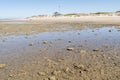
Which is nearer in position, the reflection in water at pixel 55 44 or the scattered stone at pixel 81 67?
the scattered stone at pixel 81 67

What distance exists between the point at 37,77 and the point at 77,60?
2790 millimetres

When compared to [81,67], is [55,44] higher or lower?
lower

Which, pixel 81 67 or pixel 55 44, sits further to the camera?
pixel 55 44

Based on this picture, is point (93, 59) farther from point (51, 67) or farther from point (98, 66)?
point (51, 67)

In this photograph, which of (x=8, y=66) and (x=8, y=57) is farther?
(x=8, y=57)

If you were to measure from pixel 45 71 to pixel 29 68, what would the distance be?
0.92 metres

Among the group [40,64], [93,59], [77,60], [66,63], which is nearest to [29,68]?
[40,64]

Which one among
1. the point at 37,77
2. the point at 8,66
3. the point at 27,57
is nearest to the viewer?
the point at 37,77

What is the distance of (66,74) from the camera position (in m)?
8.12

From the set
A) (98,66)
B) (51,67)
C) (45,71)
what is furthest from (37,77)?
(98,66)

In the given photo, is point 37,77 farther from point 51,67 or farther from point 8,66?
point 8,66

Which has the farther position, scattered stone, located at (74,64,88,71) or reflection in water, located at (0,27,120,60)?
reflection in water, located at (0,27,120,60)

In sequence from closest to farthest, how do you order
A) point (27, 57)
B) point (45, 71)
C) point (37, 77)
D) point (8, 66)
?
point (37, 77) < point (45, 71) < point (8, 66) < point (27, 57)

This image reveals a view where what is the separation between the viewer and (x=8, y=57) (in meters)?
11.4
